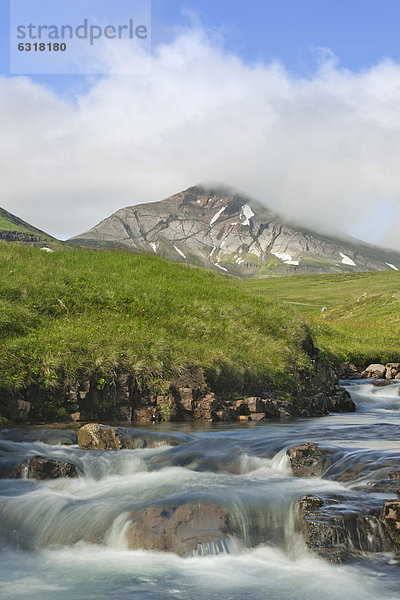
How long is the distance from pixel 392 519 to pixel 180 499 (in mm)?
3284

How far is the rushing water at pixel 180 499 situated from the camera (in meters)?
6.38

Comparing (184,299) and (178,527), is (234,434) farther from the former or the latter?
(184,299)

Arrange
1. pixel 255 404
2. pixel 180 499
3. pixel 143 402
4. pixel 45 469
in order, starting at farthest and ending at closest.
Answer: pixel 255 404
pixel 143 402
pixel 45 469
pixel 180 499

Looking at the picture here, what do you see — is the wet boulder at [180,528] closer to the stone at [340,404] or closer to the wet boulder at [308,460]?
the wet boulder at [308,460]

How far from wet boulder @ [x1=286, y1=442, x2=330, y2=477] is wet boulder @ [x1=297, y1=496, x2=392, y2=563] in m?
2.33

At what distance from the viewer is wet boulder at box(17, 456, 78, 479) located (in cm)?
981

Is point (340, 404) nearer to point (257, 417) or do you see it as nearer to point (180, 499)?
point (257, 417)

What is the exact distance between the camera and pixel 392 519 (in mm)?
7062

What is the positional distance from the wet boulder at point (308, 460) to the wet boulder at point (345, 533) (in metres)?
2.33

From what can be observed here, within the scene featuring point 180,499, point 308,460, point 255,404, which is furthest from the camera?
point 255,404

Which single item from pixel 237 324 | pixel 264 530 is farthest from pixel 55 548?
pixel 237 324

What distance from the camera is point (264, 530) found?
7.72 metres

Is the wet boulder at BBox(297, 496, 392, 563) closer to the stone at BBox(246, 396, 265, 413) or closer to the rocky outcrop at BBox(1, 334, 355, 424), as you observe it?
the rocky outcrop at BBox(1, 334, 355, 424)

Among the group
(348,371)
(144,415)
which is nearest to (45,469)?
(144,415)
